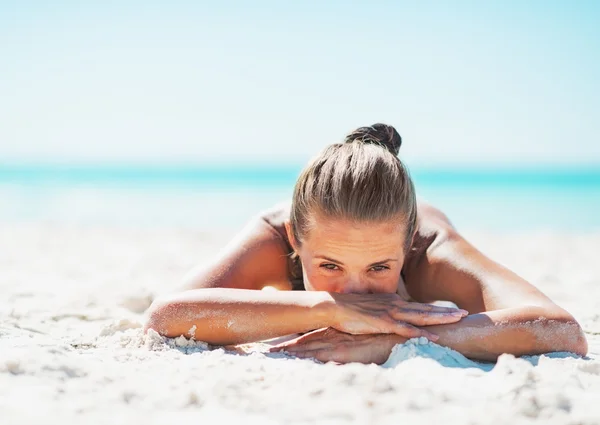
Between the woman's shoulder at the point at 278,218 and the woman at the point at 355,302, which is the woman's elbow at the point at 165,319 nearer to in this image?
the woman at the point at 355,302

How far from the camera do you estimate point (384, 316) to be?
2.52 m

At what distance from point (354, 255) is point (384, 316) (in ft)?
0.92

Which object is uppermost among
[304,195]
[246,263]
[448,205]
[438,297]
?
[304,195]

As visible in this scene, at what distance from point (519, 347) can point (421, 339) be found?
0.42 metres

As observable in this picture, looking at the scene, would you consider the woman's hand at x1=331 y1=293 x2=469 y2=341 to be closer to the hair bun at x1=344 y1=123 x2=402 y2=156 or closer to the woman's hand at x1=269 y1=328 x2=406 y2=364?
the woman's hand at x1=269 y1=328 x2=406 y2=364

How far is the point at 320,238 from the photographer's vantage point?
2.68m

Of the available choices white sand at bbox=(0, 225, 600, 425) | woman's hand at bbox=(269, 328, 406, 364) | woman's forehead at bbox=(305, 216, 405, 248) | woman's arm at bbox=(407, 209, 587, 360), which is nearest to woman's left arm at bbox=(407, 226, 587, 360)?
woman's arm at bbox=(407, 209, 587, 360)

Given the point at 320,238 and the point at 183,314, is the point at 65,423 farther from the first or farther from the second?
the point at 320,238

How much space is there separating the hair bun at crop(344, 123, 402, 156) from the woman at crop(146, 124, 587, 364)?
0.18m

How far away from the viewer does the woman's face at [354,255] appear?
2598 millimetres

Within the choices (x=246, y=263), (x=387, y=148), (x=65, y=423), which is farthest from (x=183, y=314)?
(x=387, y=148)

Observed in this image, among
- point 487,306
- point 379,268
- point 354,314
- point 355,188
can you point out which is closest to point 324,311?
point 354,314

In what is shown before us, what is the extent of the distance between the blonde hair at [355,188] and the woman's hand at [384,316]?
13.4 inches

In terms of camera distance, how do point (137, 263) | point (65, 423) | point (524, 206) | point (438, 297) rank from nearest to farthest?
1. point (65, 423)
2. point (438, 297)
3. point (137, 263)
4. point (524, 206)
